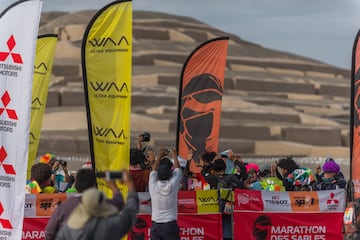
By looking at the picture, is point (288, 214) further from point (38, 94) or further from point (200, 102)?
point (200, 102)

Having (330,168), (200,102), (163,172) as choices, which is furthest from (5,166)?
(200,102)

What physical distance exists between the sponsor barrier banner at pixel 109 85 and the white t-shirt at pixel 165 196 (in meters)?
1.11

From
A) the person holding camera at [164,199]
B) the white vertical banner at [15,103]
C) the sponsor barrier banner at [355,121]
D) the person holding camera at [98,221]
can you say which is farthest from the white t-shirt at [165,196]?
the person holding camera at [98,221]

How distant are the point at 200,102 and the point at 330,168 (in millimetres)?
5192

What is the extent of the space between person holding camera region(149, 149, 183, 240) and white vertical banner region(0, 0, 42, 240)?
145 cm

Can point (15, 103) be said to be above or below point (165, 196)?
above

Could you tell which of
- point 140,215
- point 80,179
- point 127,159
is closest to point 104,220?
point 80,179

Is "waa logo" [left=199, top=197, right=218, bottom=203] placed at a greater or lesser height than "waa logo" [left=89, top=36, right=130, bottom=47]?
lesser

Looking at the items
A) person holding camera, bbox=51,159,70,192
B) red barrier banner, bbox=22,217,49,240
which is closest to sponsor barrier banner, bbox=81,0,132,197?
red barrier banner, bbox=22,217,49,240

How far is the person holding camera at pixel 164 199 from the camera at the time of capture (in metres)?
10.4

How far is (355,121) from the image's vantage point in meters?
12.6

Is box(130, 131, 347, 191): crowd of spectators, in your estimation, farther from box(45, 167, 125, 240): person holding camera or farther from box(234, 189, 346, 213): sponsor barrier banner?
box(45, 167, 125, 240): person holding camera

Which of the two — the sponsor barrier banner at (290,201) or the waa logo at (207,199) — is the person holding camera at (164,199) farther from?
the sponsor barrier banner at (290,201)

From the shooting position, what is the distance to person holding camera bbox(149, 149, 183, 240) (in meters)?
10.4
